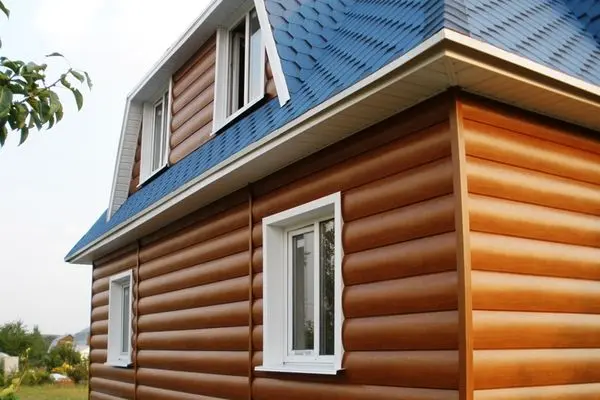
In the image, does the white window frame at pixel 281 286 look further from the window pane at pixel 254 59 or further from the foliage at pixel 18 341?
the foliage at pixel 18 341

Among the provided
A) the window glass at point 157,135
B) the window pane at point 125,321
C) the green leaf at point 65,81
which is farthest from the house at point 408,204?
the window pane at point 125,321

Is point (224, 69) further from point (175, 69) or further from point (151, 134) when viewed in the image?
point (151, 134)

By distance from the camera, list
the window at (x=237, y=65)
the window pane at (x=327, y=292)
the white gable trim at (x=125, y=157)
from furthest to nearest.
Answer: the white gable trim at (x=125, y=157) → the window at (x=237, y=65) → the window pane at (x=327, y=292)

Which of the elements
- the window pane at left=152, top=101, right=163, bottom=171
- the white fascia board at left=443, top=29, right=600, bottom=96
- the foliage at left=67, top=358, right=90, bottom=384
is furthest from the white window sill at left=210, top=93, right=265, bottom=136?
the foliage at left=67, top=358, right=90, bottom=384

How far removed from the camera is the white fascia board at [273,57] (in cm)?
614

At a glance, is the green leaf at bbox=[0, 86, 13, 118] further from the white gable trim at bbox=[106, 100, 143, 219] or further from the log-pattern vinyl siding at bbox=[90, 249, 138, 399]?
the white gable trim at bbox=[106, 100, 143, 219]

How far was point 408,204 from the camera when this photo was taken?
486 cm

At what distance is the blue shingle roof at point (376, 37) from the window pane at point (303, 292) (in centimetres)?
97

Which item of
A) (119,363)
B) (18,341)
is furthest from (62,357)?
(119,363)

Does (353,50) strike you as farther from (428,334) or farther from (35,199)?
(35,199)

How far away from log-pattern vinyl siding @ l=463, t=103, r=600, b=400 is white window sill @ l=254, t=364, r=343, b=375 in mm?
1289

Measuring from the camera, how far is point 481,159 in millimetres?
4582

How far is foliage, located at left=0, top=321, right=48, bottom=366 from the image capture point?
102ft

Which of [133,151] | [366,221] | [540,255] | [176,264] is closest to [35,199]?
[133,151]
